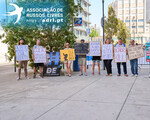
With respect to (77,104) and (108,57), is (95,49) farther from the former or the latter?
(77,104)

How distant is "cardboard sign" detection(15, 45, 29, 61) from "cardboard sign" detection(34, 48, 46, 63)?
0.39 metres

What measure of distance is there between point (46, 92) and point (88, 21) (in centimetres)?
7601

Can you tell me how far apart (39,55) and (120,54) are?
3.74 metres

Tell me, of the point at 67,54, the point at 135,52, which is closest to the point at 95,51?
the point at 67,54

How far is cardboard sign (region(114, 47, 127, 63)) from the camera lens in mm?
9695

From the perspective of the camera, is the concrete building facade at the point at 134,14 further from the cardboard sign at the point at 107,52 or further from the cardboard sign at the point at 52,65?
the cardboard sign at the point at 52,65

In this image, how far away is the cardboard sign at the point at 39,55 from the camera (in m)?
9.59

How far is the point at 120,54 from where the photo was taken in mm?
9836

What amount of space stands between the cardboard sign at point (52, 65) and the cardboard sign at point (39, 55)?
570 mm

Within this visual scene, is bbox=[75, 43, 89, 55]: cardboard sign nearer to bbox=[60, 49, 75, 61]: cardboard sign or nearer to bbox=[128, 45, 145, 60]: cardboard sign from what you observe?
bbox=[60, 49, 75, 61]: cardboard sign

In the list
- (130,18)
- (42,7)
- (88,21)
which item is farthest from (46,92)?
(130,18)

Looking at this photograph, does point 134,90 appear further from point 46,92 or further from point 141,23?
point 141,23

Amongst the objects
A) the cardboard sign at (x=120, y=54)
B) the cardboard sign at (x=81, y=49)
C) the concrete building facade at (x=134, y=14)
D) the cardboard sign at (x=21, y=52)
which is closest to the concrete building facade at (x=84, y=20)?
the concrete building facade at (x=134, y=14)

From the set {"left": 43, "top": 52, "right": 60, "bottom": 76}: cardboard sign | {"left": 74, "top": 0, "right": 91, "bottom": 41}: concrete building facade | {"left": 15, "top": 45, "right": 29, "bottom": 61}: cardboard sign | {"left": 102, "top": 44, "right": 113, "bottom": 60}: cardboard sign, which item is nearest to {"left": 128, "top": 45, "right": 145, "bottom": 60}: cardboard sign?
{"left": 102, "top": 44, "right": 113, "bottom": 60}: cardboard sign
